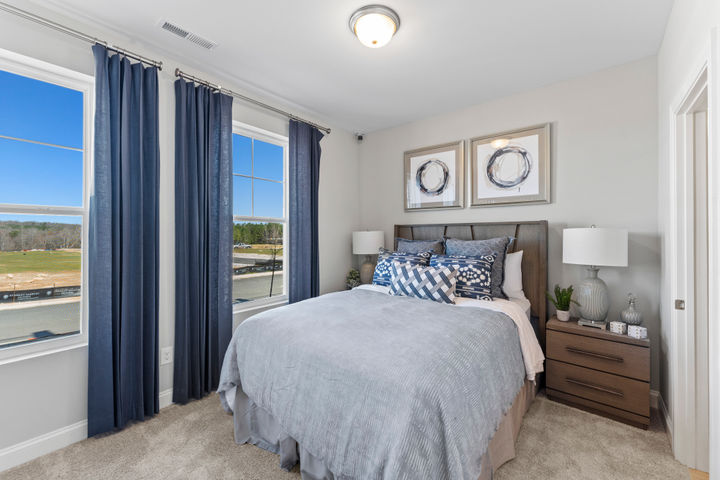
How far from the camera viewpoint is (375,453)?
123 cm

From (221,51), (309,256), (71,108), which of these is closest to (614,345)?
(309,256)

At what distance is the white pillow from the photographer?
2738 millimetres

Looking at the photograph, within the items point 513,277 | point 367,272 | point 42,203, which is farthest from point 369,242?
Result: point 42,203

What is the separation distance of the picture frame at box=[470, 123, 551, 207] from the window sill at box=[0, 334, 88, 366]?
3353 mm

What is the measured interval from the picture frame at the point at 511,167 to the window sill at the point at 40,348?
132 inches

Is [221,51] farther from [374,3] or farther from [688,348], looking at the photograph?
[688,348]

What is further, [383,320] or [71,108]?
[71,108]

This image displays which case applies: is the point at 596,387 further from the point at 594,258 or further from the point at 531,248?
the point at 531,248

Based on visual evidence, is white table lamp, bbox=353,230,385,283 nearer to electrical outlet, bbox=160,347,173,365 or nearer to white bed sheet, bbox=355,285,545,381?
white bed sheet, bbox=355,285,545,381

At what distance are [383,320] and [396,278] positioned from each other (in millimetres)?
764

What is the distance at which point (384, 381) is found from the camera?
1292 millimetres

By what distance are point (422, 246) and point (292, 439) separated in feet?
6.70

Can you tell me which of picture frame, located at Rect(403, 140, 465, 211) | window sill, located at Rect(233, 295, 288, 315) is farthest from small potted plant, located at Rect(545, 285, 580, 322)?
window sill, located at Rect(233, 295, 288, 315)

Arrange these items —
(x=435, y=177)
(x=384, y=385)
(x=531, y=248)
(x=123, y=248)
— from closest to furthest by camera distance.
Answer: (x=384, y=385) → (x=123, y=248) → (x=531, y=248) → (x=435, y=177)
